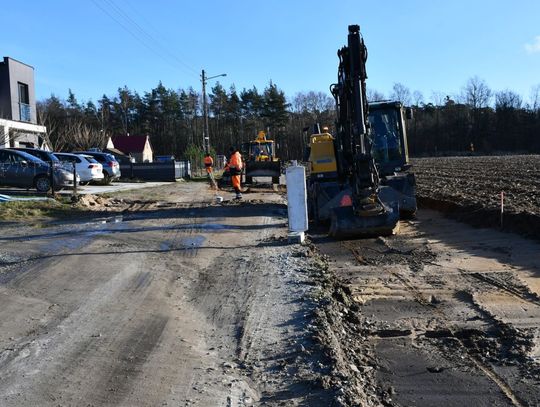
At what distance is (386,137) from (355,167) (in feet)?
10.4

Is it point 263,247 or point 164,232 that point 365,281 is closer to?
point 263,247

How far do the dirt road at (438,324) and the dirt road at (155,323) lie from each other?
51cm

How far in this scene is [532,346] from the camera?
5605mm

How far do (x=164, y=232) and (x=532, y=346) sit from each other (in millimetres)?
8888

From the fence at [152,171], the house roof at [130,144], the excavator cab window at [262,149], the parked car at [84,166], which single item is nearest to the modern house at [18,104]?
the fence at [152,171]

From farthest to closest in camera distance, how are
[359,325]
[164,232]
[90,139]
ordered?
[90,139], [164,232], [359,325]

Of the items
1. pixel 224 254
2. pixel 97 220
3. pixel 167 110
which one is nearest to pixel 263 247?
pixel 224 254

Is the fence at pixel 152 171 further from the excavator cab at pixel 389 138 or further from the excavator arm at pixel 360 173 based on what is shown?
the excavator arm at pixel 360 173

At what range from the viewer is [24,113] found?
3741cm

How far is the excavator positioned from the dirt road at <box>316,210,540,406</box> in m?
1.00

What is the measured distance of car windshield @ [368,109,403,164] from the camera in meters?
15.0

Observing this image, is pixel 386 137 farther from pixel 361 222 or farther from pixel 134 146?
pixel 134 146

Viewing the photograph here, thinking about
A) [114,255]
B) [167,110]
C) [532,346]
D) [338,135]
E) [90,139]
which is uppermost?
[167,110]

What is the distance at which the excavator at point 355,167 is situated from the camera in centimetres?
1195
